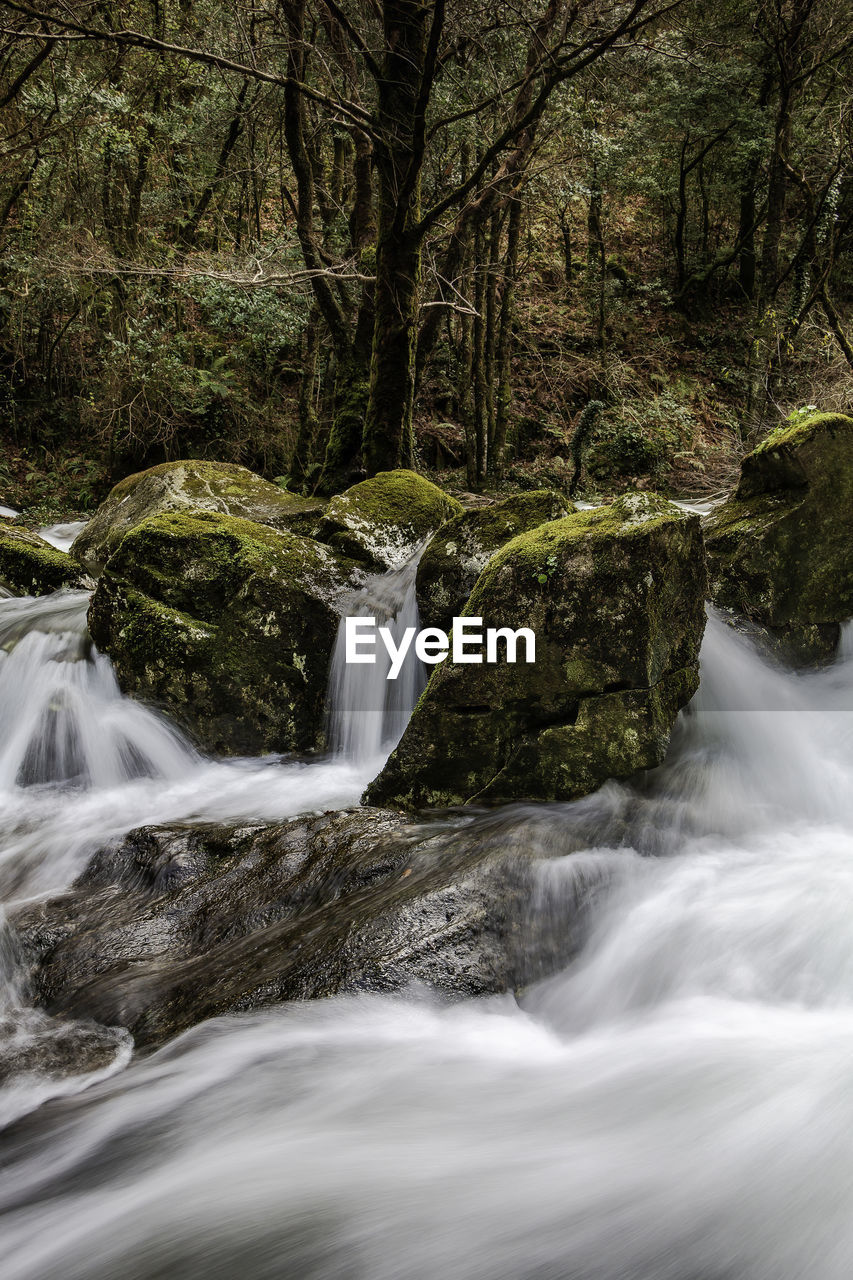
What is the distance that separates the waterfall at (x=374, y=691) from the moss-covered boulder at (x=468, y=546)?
207 mm

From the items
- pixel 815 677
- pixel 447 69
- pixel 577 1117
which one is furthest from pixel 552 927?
pixel 447 69

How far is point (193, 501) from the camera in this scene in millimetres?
8258

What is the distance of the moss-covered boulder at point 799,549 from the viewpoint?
19.1 ft

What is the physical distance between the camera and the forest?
343 inches

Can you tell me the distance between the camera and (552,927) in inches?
135

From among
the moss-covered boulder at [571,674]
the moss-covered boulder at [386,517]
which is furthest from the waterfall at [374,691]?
the moss-covered boulder at [571,674]

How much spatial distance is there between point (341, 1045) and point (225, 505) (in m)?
6.26

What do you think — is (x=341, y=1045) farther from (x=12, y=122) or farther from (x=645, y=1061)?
(x=12, y=122)

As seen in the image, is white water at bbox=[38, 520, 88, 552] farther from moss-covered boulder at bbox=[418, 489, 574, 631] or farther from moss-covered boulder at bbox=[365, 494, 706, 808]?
moss-covered boulder at bbox=[365, 494, 706, 808]

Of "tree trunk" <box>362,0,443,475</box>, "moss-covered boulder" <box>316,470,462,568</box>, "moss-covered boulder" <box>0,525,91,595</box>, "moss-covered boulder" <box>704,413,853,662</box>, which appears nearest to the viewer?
"moss-covered boulder" <box>704,413,853,662</box>

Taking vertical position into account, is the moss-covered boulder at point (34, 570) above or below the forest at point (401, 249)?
below

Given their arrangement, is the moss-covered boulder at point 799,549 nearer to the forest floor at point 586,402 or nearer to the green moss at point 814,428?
the green moss at point 814,428

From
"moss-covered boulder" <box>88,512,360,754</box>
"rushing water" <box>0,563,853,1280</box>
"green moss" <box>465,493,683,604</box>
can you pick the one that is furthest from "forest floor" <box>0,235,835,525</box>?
"rushing water" <box>0,563,853,1280</box>

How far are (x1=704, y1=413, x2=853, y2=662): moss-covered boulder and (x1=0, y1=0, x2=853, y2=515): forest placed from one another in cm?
369
